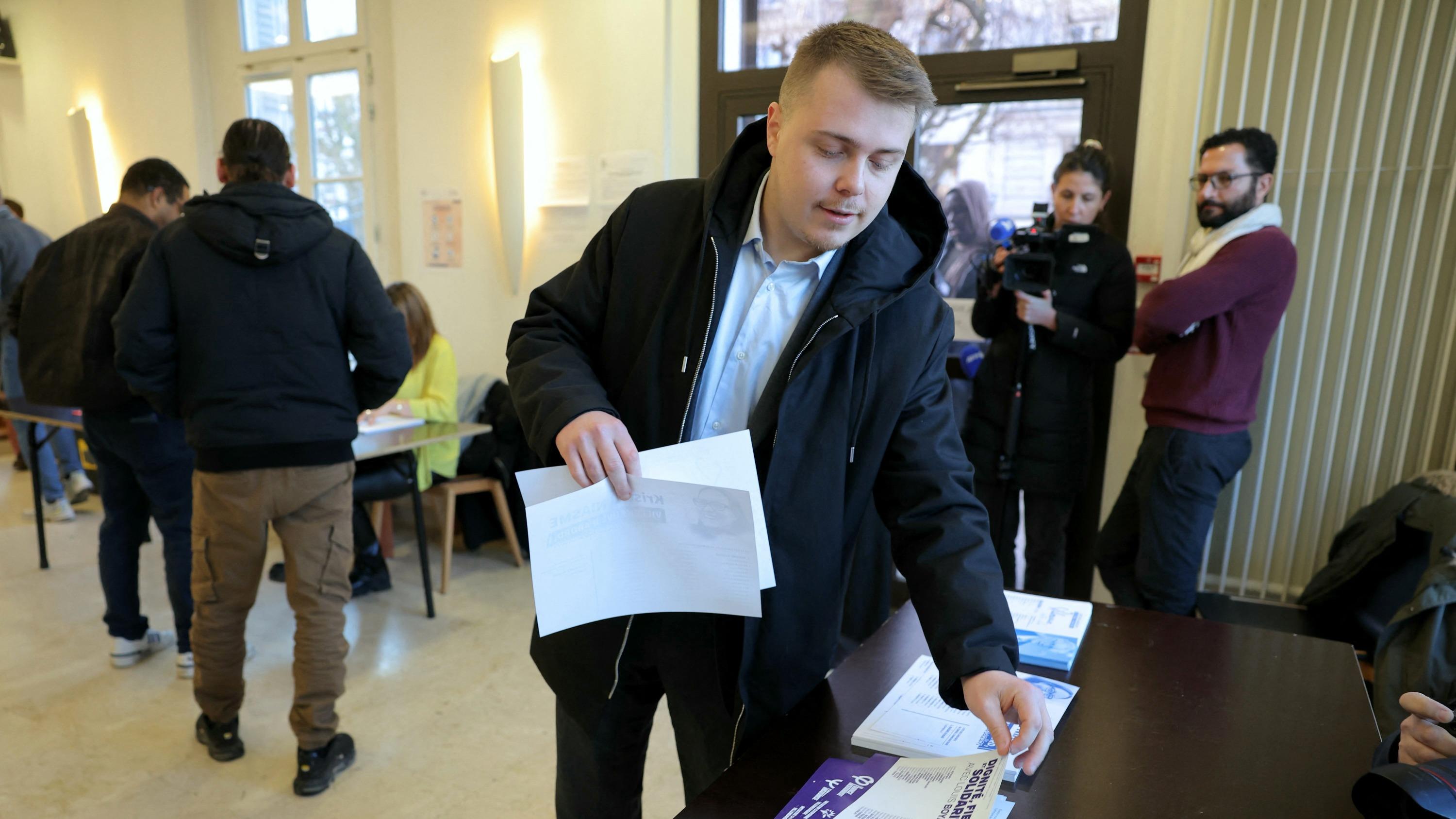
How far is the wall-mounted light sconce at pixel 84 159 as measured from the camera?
253 inches

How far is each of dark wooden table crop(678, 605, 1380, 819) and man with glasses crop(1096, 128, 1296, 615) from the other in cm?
120

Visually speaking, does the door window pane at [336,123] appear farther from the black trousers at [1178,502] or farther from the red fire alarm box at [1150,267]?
the black trousers at [1178,502]

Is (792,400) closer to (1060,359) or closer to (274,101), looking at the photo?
(1060,359)

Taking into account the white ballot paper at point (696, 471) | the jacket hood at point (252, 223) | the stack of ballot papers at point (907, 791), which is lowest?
the stack of ballot papers at point (907, 791)

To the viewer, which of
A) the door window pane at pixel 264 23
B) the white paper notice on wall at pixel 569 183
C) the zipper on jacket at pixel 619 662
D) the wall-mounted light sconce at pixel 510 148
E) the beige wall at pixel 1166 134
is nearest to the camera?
the zipper on jacket at pixel 619 662

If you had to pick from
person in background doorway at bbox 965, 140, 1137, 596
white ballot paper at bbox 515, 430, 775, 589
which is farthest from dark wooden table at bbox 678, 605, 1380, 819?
person in background doorway at bbox 965, 140, 1137, 596

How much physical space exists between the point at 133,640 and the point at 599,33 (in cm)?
308

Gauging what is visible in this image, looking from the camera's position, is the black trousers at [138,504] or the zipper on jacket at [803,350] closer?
the zipper on jacket at [803,350]

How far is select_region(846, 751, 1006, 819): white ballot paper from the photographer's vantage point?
33.8 inches

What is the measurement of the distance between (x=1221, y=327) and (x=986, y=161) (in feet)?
3.79

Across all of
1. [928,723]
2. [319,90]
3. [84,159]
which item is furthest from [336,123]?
[928,723]

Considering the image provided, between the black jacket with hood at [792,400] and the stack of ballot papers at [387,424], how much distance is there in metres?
2.39

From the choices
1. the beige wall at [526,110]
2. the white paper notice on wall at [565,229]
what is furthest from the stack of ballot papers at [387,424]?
the white paper notice on wall at [565,229]

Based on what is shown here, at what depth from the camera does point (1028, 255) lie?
270cm
